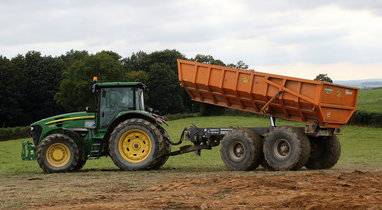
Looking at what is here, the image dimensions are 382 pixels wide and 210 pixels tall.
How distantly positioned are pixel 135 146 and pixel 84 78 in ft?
177

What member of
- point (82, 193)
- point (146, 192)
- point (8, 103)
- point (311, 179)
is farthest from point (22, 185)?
point (8, 103)

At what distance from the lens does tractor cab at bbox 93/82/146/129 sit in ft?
57.6

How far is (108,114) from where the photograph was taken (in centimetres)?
1766

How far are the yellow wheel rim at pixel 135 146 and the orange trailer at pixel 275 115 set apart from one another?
1564 mm

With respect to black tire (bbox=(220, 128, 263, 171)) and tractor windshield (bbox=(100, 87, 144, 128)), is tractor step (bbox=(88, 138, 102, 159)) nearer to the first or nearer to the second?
tractor windshield (bbox=(100, 87, 144, 128))

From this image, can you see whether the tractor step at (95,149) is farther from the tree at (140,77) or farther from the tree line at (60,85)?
the tree at (140,77)

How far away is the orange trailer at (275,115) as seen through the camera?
15.9m

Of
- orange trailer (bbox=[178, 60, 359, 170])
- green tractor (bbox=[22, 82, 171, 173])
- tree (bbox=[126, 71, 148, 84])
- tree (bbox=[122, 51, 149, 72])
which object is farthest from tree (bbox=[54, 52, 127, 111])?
orange trailer (bbox=[178, 60, 359, 170])

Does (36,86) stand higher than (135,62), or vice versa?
(135,62)

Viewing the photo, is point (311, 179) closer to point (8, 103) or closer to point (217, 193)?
point (217, 193)

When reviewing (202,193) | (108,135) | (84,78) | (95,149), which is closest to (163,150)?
(108,135)

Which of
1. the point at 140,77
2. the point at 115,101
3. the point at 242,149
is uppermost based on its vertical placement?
the point at 140,77

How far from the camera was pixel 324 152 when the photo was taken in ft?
57.1

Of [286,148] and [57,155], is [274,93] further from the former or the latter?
[57,155]
